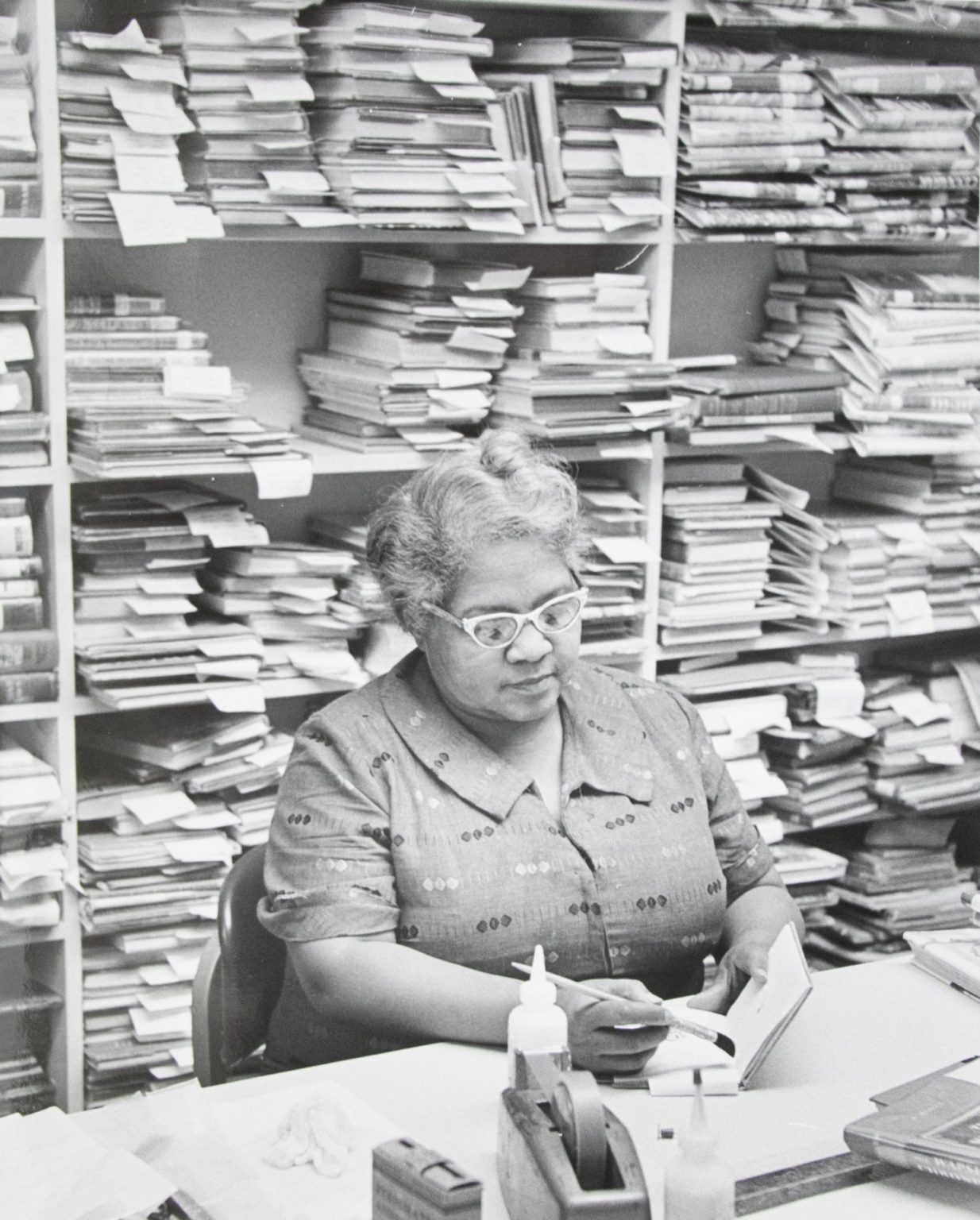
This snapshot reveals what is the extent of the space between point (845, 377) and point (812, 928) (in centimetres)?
125

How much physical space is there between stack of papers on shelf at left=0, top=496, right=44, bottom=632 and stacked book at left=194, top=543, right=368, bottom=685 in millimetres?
331

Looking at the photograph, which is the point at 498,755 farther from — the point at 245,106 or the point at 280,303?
the point at 280,303

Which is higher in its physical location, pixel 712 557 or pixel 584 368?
pixel 584 368

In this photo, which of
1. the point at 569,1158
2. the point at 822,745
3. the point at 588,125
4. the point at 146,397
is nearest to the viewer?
the point at 569,1158

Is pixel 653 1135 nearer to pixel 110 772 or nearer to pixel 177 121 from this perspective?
pixel 110 772

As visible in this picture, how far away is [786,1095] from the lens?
5.58 feet

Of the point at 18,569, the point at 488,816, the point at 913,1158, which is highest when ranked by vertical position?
the point at 18,569

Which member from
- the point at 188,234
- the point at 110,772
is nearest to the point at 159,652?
the point at 110,772

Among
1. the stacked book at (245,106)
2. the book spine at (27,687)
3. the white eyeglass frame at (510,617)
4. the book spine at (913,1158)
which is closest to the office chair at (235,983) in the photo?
the white eyeglass frame at (510,617)

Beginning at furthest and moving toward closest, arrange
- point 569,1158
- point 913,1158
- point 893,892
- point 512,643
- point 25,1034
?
point 893,892 < point 25,1034 < point 512,643 < point 913,1158 < point 569,1158

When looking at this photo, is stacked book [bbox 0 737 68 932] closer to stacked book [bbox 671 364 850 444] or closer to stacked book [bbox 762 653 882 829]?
stacked book [bbox 671 364 850 444]

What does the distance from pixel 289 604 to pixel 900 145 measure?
1.57 metres

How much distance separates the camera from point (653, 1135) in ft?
5.22

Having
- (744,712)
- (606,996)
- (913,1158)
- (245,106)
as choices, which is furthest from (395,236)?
(913,1158)
